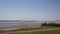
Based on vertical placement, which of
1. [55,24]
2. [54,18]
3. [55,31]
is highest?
[54,18]

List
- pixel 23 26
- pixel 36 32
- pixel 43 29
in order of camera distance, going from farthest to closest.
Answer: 1. pixel 23 26
2. pixel 43 29
3. pixel 36 32

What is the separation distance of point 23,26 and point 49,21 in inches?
28.9

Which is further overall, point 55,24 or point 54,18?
point 55,24

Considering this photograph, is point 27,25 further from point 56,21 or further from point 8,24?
point 56,21

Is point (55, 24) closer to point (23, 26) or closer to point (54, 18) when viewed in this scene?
point (54, 18)

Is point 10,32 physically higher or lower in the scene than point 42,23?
lower

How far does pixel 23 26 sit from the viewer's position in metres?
2.48

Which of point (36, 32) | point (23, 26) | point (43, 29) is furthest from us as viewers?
point (23, 26)

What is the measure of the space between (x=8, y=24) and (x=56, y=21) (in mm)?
1369

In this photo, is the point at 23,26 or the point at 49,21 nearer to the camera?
the point at 49,21

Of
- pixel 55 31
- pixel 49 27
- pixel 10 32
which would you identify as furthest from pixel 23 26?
pixel 55 31

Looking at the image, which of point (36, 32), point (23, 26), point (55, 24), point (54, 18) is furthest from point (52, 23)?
point (23, 26)

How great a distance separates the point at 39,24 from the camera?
2510mm

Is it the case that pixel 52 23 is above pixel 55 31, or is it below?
above
